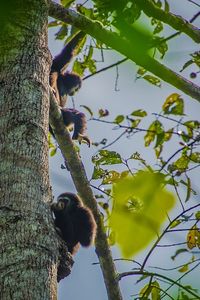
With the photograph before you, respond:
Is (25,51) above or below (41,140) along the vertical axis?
above

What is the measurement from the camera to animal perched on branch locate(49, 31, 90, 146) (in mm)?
6305

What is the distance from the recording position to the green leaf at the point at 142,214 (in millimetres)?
750

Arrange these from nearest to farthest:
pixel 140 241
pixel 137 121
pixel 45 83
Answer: pixel 140 241 < pixel 45 83 < pixel 137 121

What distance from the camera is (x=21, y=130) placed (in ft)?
6.51

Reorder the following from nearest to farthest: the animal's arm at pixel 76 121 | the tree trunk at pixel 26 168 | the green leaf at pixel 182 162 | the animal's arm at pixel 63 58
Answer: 1. the tree trunk at pixel 26 168
2. the green leaf at pixel 182 162
3. the animal's arm at pixel 76 121
4. the animal's arm at pixel 63 58

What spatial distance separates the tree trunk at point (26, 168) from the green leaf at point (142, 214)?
1.93ft

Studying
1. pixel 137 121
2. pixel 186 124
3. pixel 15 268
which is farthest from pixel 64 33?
pixel 15 268

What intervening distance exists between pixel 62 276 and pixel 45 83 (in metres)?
1.50

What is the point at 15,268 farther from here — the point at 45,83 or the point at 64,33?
the point at 64,33

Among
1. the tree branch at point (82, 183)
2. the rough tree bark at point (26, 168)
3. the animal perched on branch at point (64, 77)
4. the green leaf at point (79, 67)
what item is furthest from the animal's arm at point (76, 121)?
the rough tree bark at point (26, 168)

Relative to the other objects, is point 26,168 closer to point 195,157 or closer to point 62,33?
point 195,157

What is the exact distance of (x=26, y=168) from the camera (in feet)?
6.13

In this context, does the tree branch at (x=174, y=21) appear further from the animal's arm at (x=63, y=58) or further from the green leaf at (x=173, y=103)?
the animal's arm at (x=63, y=58)

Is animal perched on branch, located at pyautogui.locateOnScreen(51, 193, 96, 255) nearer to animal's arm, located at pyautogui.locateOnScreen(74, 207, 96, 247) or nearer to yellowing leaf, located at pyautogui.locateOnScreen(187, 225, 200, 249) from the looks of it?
animal's arm, located at pyautogui.locateOnScreen(74, 207, 96, 247)
